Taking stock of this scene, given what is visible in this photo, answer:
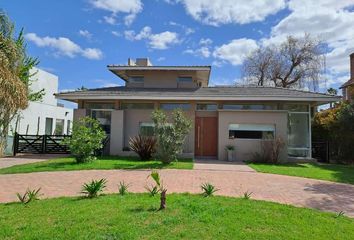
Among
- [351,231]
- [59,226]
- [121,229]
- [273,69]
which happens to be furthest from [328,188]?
[273,69]

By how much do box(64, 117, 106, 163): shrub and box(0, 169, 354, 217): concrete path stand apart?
94.9 inches

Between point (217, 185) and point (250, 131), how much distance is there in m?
9.16

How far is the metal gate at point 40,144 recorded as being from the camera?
21078 mm

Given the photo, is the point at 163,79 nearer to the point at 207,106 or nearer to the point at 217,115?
the point at 207,106

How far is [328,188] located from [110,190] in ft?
24.6

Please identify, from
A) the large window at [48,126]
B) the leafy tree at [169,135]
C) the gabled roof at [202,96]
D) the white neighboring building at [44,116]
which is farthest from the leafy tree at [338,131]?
the large window at [48,126]

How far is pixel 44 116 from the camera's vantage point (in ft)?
104

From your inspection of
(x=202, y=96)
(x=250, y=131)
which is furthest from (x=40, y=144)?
(x=250, y=131)

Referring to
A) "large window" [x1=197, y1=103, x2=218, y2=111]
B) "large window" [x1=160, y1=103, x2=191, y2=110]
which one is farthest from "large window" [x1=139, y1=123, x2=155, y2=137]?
"large window" [x1=197, y1=103, x2=218, y2=111]

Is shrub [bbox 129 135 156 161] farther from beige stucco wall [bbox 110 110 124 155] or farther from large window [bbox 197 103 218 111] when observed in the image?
large window [bbox 197 103 218 111]

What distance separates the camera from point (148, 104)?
20.5m

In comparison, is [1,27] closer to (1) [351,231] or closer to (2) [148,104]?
(2) [148,104]

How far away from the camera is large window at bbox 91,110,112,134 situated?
20750mm

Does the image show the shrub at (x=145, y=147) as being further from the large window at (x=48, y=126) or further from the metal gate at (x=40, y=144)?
the large window at (x=48, y=126)
